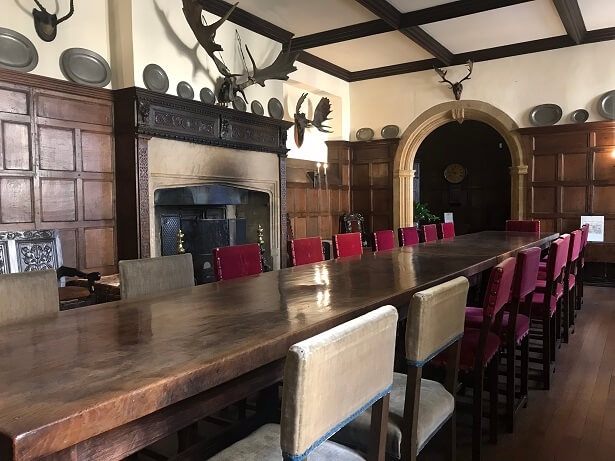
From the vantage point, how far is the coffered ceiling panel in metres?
7.33

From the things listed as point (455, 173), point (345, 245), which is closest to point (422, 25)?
point (345, 245)

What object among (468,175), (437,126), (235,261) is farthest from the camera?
(468,175)

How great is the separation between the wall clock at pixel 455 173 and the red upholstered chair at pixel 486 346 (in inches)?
359

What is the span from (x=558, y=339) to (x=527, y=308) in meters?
1.59

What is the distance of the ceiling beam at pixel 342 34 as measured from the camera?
255 inches

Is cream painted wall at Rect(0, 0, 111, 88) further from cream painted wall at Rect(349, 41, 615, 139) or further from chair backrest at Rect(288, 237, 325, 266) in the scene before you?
cream painted wall at Rect(349, 41, 615, 139)

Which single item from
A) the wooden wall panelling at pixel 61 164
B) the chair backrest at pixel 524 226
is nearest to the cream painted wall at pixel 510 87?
the chair backrest at pixel 524 226

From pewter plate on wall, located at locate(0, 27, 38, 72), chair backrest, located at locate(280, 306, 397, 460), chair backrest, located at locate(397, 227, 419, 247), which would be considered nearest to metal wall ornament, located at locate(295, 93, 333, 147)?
chair backrest, located at locate(397, 227, 419, 247)

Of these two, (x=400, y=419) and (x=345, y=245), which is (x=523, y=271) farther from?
(x=345, y=245)

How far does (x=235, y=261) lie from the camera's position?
294 centimetres

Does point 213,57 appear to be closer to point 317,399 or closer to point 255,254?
point 255,254

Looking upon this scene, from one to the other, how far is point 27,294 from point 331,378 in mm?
1468

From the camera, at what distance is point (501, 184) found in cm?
1082

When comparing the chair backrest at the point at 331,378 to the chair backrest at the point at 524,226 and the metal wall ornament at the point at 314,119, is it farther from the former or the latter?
the metal wall ornament at the point at 314,119
